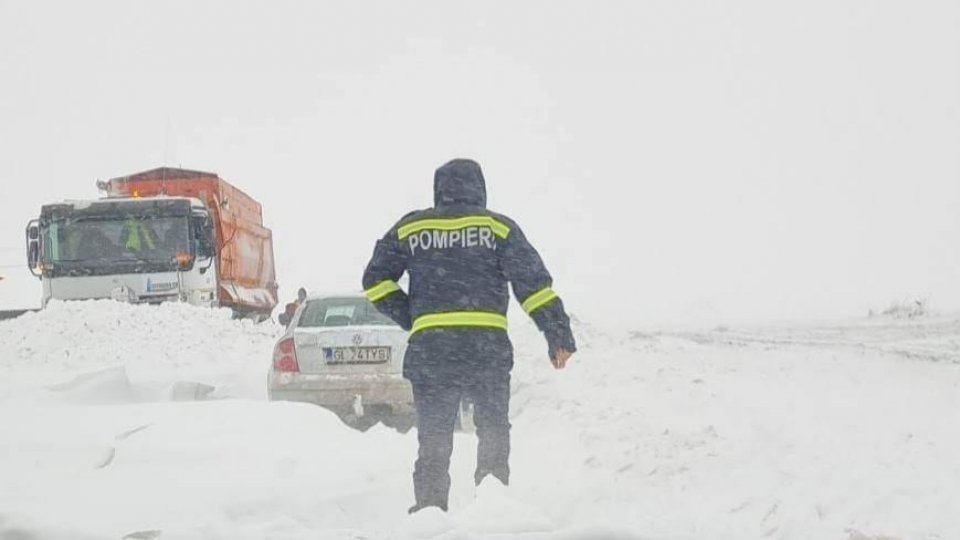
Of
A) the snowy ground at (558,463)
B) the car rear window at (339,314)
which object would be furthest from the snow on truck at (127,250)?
the car rear window at (339,314)

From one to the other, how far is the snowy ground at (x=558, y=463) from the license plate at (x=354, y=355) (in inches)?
51.4

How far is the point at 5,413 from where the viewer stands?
28.0 feet

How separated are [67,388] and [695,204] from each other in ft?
241

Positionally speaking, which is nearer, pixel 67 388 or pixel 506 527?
pixel 506 527

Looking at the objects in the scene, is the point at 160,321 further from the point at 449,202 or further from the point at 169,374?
the point at 449,202

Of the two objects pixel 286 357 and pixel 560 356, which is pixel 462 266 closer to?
pixel 560 356

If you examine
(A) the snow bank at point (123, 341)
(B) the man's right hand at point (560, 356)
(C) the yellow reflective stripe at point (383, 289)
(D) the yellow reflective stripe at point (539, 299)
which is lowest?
(A) the snow bank at point (123, 341)

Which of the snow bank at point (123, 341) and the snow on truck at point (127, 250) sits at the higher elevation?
the snow on truck at point (127, 250)

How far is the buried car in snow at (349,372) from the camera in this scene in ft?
30.7

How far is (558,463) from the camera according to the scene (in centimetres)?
706

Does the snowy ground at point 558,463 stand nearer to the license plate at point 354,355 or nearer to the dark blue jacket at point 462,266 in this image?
the dark blue jacket at point 462,266

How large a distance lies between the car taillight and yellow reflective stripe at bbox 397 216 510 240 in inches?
176

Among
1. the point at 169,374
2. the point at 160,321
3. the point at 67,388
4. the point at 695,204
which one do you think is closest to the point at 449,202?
the point at 67,388

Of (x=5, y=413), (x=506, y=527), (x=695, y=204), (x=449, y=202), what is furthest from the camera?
(x=695, y=204)
